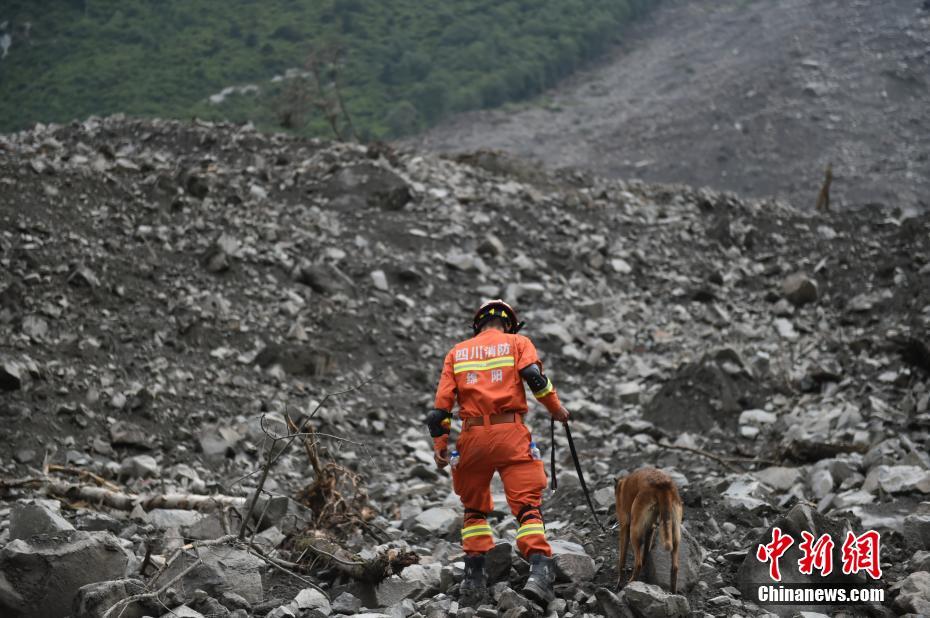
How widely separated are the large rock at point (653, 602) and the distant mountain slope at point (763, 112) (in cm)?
2552

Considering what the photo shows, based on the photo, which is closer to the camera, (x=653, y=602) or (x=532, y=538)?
(x=653, y=602)

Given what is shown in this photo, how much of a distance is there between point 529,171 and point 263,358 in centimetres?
810

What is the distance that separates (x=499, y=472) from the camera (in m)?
4.14

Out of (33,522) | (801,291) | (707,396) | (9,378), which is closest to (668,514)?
(33,522)

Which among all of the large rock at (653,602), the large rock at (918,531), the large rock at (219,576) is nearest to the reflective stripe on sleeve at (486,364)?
the large rock at (653,602)

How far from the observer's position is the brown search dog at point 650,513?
12.2 ft

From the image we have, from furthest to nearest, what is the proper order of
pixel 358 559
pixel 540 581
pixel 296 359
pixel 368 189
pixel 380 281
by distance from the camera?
pixel 368 189 → pixel 380 281 → pixel 296 359 → pixel 358 559 → pixel 540 581

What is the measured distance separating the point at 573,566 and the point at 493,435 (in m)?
0.73

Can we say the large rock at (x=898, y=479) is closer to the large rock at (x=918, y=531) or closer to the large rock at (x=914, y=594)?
the large rock at (x=918, y=531)

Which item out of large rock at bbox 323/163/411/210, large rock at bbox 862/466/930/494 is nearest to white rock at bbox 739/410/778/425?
large rock at bbox 862/466/930/494

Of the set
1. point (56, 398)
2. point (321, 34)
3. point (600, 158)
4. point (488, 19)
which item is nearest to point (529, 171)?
point (56, 398)

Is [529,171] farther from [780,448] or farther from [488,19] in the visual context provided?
[488,19]

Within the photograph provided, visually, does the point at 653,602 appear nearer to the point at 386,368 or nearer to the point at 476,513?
the point at 476,513

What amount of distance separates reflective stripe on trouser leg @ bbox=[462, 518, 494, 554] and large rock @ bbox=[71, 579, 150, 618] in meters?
1.40
